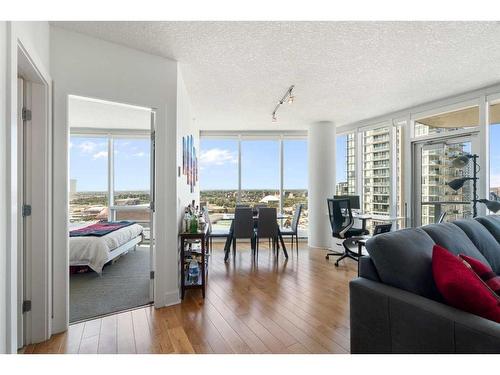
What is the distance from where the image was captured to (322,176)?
225 inches

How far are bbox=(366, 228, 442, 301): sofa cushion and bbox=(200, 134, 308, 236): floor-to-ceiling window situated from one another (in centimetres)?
483

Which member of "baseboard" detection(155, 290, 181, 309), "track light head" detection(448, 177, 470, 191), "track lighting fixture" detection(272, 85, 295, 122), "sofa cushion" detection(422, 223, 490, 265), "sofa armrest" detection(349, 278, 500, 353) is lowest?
"baseboard" detection(155, 290, 181, 309)

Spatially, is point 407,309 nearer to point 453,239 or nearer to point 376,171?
point 453,239

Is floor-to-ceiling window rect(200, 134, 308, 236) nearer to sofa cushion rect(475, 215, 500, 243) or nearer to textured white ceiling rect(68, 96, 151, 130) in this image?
textured white ceiling rect(68, 96, 151, 130)

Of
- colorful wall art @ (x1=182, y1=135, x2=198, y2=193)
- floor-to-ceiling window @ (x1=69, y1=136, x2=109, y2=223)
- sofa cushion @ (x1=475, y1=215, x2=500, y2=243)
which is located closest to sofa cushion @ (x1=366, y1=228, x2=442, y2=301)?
sofa cushion @ (x1=475, y1=215, x2=500, y2=243)

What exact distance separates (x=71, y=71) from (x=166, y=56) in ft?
3.06

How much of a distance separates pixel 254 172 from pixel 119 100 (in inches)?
166

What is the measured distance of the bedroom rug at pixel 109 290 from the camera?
2.78 m

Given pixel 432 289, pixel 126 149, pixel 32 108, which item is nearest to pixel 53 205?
pixel 32 108

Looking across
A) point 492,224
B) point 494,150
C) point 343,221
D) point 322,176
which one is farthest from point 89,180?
point 494,150

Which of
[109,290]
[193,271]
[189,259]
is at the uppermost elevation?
[189,259]

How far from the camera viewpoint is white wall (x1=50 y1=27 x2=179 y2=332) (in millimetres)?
2334

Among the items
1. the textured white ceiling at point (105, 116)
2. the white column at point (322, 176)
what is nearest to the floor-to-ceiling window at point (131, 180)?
the textured white ceiling at point (105, 116)

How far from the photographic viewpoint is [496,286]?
1627mm
